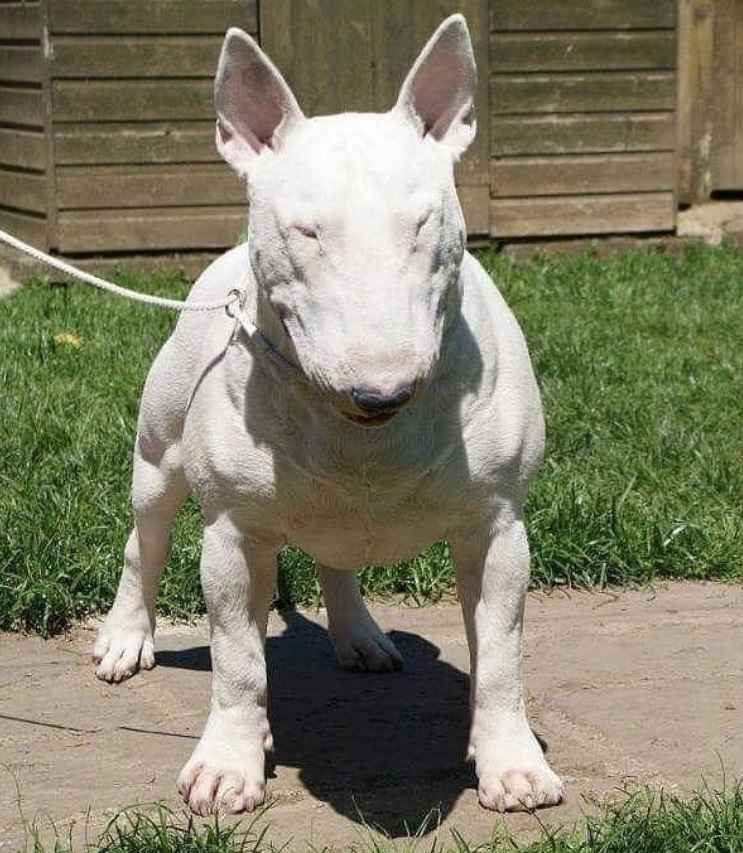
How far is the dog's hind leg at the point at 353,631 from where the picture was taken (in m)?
4.58

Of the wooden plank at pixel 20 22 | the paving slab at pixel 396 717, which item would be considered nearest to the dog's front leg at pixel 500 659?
the paving slab at pixel 396 717

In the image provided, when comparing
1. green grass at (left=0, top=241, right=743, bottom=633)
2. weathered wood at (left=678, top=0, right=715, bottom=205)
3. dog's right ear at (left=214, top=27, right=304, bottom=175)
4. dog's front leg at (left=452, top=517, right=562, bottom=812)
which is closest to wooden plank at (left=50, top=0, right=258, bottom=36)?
green grass at (left=0, top=241, right=743, bottom=633)

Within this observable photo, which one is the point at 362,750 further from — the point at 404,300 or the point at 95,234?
the point at 95,234

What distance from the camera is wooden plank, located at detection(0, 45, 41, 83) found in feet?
32.7

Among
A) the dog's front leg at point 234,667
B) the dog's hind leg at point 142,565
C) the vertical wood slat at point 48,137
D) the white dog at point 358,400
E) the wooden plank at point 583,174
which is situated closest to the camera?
the white dog at point 358,400

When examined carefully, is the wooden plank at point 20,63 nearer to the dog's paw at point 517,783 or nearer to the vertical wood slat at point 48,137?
the vertical wood slat at point 48,137

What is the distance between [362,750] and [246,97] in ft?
4.98

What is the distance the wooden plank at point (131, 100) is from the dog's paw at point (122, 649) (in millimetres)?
5886

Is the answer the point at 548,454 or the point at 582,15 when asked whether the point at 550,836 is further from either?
Result: the point at 582,15

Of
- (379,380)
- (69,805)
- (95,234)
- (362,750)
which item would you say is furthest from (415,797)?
(95,234)

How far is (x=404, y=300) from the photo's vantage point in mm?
3070

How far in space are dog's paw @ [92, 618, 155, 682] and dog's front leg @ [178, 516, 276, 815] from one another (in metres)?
0.82

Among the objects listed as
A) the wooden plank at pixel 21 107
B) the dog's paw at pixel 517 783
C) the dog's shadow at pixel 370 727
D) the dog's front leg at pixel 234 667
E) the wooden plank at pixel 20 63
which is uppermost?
the wooden plank at pixel 20 63

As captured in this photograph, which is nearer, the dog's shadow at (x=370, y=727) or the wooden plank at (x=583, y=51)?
the dog's shadow at (x=370, y=727)
